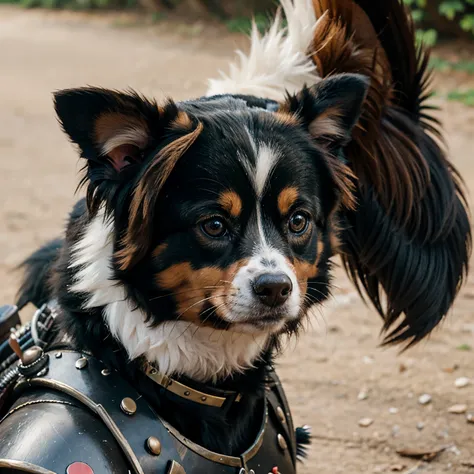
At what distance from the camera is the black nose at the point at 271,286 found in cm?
216

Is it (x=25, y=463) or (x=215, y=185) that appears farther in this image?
(x=215, y=185)

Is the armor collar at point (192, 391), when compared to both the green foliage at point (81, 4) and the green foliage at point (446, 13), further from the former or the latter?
the green foliage at point (81, 4)

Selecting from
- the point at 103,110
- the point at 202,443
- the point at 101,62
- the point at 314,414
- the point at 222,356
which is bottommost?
the point at 101,62

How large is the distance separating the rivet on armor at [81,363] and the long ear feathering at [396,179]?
1.03m

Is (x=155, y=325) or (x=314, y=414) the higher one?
(x=155, y=325)

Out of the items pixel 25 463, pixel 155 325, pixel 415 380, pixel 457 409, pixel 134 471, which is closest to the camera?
pixel 25 463

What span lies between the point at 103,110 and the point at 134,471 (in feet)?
3.06

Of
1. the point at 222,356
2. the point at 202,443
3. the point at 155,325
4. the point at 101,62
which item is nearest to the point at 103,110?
the point at 155,325

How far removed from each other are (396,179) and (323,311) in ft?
5.35

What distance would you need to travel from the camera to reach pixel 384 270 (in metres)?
3.01

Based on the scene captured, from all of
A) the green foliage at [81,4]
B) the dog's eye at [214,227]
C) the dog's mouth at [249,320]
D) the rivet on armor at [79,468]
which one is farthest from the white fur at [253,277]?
the green foliage at [81,4]

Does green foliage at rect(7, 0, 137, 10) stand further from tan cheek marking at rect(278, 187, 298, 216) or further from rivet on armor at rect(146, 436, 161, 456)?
rivet on armor at rect(146, 436, 161, 456)

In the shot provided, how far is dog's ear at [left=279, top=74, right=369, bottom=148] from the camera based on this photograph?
2.42m

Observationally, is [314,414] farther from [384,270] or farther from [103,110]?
[103,110]
